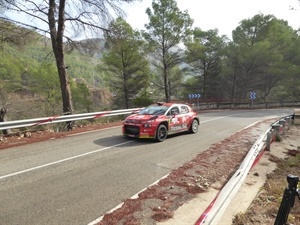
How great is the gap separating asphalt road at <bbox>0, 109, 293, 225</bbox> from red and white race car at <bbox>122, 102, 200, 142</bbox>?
39cm

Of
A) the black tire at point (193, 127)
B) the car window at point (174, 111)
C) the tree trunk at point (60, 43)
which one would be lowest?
the black tire at point (193, 127)

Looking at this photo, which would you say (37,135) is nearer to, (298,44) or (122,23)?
(122,23)

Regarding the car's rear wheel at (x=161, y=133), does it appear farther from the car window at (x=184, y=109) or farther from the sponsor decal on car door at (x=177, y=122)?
the car window at (x=184, y=109)

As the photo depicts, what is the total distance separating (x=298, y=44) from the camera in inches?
1335

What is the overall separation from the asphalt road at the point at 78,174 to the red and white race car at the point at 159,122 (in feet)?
1.28

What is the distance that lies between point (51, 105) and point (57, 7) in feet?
67.9

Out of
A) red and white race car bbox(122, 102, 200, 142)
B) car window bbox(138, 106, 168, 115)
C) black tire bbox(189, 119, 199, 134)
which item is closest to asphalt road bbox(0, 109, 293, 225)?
red and white race car bbox(122, 102, 200, 142)

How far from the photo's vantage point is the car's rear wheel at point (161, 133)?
930 centimetres

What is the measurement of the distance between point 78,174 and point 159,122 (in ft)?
14.7

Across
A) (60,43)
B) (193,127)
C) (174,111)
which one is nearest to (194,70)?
(193,127)

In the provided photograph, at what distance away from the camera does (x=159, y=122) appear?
30.9ft

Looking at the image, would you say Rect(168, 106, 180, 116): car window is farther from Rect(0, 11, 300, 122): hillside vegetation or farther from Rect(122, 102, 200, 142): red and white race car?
Rect(0, 11, 300, 122): hillside vegetation

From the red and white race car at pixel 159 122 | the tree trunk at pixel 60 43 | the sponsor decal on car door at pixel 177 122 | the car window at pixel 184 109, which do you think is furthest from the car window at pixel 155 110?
the tree trunk at pixel 60 43

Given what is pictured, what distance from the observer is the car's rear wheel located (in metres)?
9.30
